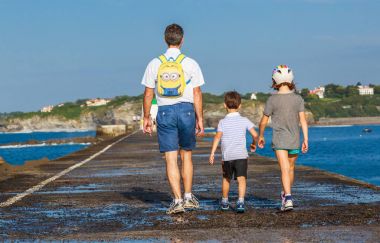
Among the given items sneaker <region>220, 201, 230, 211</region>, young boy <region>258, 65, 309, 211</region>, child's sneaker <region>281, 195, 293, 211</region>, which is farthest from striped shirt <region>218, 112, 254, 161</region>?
child's sneaker <region>281, 195, 293, 211</region>

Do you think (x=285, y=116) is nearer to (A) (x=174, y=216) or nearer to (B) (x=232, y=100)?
(B) (x=232, y=100)

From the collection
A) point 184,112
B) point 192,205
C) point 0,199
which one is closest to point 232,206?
point 192,205

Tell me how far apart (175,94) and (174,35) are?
71 cm

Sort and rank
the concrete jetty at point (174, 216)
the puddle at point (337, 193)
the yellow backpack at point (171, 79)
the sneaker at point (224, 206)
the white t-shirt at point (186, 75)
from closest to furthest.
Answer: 1. the concrete jetty at point (174, 216)
2. the yellow backpack at point (171, 79)
3. the white t-shirt at point (186, 75)
4. the sneaker at point (224, 206)
5. the puddle at point (337, 193)

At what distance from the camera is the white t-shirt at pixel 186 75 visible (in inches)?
435

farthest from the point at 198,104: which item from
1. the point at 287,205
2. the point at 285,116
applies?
the point at 287,205

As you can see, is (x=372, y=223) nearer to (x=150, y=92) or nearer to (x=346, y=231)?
(x=346, y=231)

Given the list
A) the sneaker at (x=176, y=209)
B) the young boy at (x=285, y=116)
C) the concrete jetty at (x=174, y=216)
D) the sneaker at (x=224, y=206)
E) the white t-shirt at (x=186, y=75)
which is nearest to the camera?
the concrete jetty at (x=174, y=216)

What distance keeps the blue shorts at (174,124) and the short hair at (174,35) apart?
29.4 inches

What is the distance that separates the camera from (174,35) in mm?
11055

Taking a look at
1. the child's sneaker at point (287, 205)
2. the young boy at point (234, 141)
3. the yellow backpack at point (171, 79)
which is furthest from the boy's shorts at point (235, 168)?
the yellow backpack at point (171, 79)

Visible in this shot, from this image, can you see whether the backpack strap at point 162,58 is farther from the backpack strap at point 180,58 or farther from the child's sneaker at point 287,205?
the child's sneaker at point 287,205

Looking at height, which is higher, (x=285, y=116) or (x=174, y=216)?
(x=285, y=116)

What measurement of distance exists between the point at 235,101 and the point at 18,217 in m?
2.98
